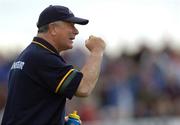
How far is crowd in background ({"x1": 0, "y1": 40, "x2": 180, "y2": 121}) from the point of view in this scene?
18.2 meters

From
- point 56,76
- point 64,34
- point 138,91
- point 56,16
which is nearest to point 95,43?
point 64,34

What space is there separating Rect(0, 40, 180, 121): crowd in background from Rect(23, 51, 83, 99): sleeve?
358 inches

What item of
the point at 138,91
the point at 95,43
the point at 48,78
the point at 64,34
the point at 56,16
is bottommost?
the point at 138,91

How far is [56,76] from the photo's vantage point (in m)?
8.77

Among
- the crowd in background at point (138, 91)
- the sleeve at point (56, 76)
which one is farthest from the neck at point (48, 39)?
the crowd in background at point (138, 91)

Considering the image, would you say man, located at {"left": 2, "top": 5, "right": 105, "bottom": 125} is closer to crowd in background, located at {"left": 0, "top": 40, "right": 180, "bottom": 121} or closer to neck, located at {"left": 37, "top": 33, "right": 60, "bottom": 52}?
neck, located at {"left": 37, "top": 33, "right": 60, "bottom": 52}

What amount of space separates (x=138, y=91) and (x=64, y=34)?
937cm

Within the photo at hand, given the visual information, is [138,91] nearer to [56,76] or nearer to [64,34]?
[64,34]

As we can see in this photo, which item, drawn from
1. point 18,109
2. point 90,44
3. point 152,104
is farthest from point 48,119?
point 152,104

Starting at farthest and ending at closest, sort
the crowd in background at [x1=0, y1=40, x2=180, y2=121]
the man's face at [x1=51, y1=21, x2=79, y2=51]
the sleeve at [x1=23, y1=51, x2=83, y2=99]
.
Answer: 1. the crowd in background at [x1=0, y1=40, x2=180, y2=121]
2. the man's face at [x1=51, y1=21, x2=79, y2=51]
3. the sleeve at [x1=23, y1=51, x2=83, y2=99]

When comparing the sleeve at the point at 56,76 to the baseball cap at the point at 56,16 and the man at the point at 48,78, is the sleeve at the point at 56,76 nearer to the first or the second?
the man at the point at 48,78

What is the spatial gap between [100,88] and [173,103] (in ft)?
5.15

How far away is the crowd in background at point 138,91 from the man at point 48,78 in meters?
8.94

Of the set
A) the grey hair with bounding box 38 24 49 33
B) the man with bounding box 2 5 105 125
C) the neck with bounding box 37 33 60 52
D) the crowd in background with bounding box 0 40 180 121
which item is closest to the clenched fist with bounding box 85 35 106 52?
the man with bounding box 2 5 105 125
